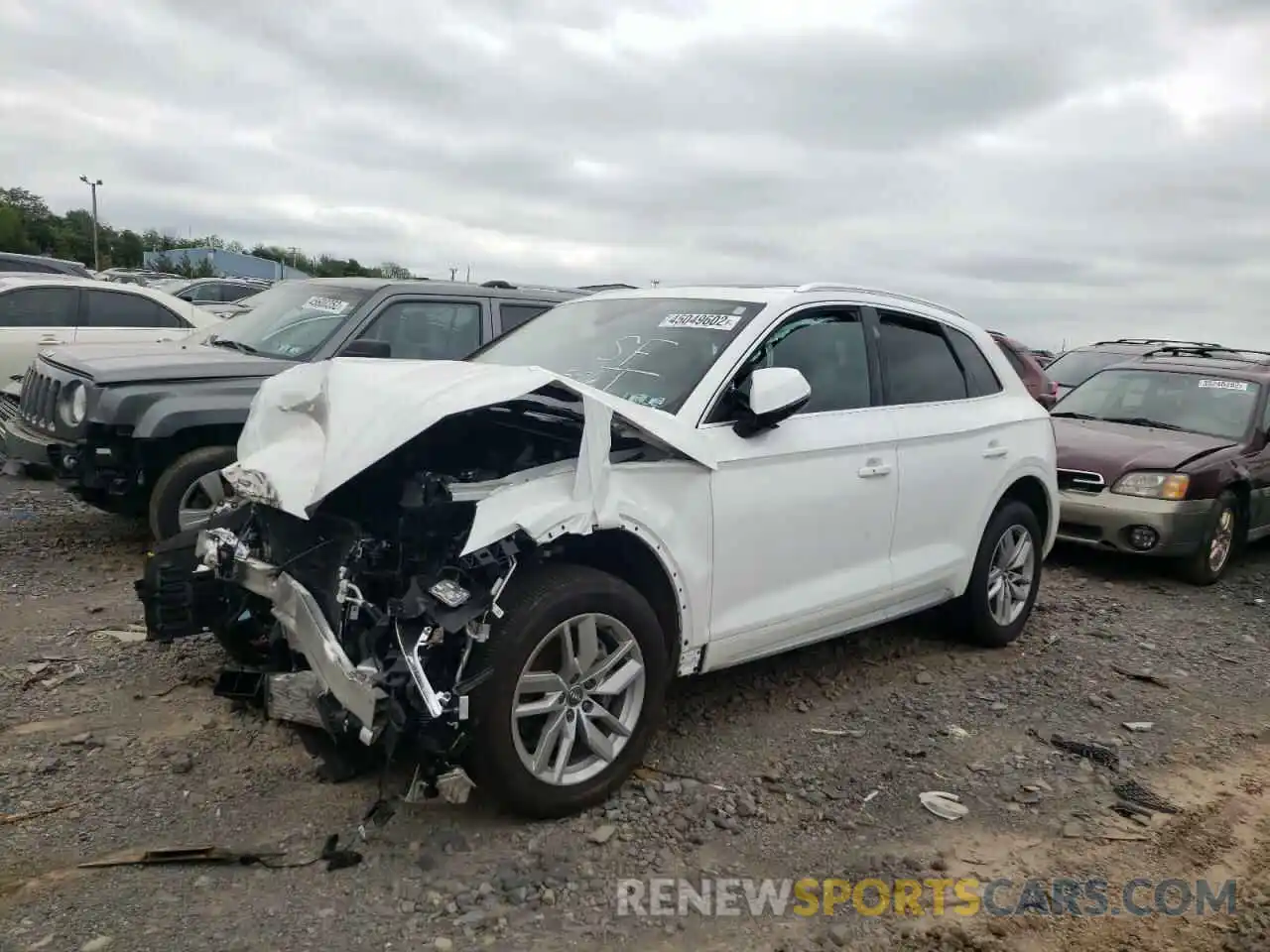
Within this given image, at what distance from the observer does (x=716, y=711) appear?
4281mm

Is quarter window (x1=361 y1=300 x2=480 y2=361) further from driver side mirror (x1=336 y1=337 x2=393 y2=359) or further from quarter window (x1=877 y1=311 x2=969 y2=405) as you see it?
quarter window (x1=877 y1=311 x2=969 y2=405)

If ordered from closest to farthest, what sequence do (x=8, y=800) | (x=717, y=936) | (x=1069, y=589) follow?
(x=717, y=936) < (x=8, y=800) < (x=1069, y=589)

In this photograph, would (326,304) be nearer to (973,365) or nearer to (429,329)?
(429,329)

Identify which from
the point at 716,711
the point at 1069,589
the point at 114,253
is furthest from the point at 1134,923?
the point at 114,253

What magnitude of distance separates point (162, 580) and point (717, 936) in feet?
8.03

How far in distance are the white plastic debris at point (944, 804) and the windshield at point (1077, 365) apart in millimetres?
→ 9337

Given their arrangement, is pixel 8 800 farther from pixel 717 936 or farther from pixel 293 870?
pixel 717 936

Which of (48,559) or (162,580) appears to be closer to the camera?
(162,580)

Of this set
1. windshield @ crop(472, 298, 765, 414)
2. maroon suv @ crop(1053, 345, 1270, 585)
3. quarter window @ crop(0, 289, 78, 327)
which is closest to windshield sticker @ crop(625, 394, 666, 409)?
windshield @ crop(472, 298, 765, 414)

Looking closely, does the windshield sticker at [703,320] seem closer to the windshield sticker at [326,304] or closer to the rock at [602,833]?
the rock at [602,833]

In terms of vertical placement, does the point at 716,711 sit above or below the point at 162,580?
below

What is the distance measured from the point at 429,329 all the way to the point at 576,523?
375cm

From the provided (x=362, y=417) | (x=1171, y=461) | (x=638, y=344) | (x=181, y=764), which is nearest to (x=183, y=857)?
(x=181, y=764)

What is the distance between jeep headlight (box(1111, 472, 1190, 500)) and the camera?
270 inches
